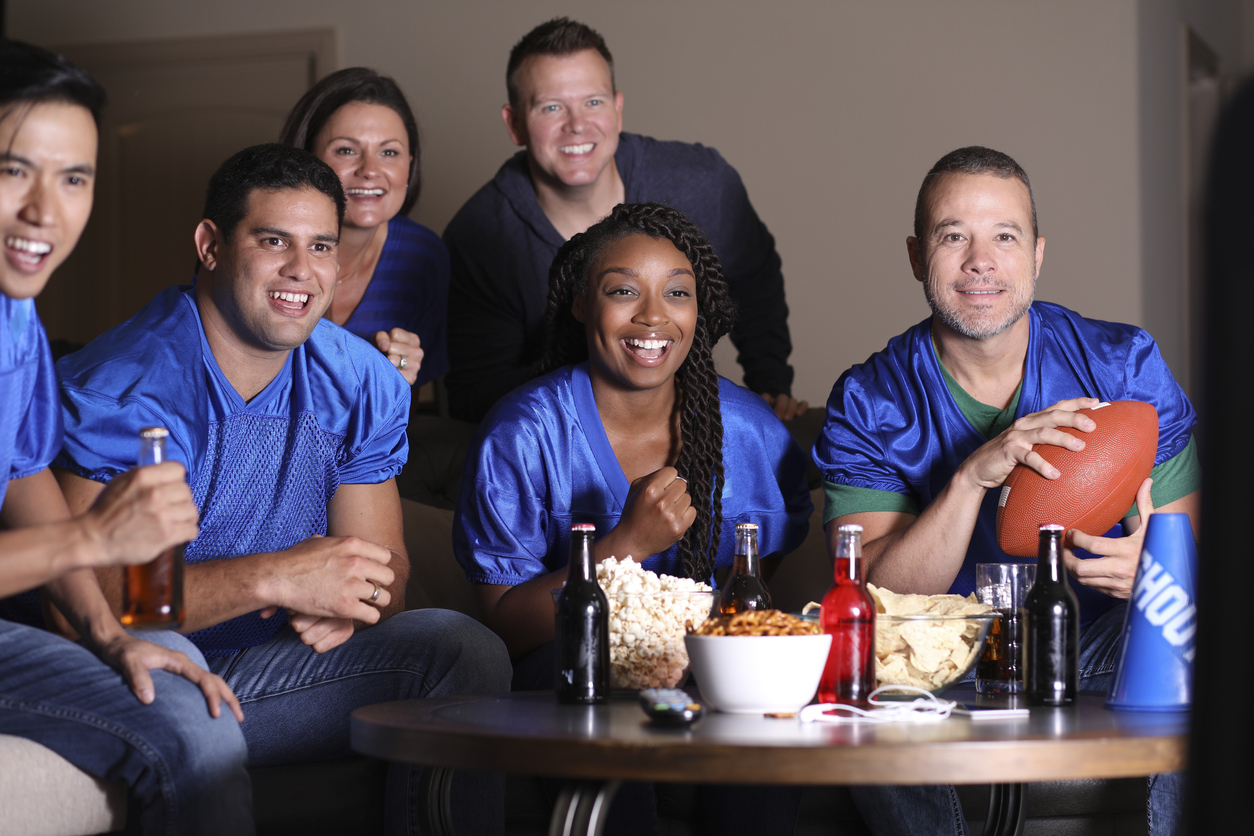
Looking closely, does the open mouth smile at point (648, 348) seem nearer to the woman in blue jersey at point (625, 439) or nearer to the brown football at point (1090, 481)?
the woman in blue jersey at point (625, 439)

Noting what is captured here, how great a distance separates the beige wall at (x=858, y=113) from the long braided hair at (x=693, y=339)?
2.01m

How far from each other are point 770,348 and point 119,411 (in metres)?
1.79

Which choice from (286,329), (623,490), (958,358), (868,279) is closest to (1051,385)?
(958,358)

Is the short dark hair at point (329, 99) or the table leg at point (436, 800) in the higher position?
the short dark hair at point (329, 99)

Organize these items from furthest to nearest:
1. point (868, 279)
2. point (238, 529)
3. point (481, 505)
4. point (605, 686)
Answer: point (868, 279) → point (481, 505) → point (238, 529) → point (605, 686)

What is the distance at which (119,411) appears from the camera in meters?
1.68

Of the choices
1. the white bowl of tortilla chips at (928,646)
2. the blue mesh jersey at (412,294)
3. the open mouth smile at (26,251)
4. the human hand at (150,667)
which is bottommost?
the human hand at (150,667)

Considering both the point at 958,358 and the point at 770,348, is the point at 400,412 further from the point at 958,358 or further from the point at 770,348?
the point at 770,348

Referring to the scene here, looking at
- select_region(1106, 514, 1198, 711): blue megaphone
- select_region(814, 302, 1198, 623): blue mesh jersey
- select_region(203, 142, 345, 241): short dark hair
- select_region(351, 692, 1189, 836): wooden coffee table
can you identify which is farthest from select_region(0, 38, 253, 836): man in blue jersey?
select_region(814, 302, 1198, 623): blue mesh jersey

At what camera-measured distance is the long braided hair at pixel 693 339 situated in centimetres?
210

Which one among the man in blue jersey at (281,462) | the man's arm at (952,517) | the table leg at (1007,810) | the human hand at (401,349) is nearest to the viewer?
the table leg at (1007,810)

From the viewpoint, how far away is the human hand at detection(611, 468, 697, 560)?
1.81 metres

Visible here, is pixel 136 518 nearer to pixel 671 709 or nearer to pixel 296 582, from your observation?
pixel 296 582

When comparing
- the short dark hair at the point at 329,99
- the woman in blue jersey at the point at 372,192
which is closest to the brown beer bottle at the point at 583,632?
the woman in blue jersey at the point at 372,192
